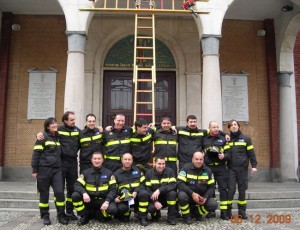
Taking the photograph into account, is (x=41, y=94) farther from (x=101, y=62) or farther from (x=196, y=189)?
(x=196, y=189)

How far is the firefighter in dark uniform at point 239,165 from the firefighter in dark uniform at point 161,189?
3.55 ft

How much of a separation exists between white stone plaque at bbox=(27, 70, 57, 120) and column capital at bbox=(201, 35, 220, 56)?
516 centimetres

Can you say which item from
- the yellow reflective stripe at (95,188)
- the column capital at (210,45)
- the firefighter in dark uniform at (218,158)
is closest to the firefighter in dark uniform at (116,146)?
the yellow reflective stripe at (95,188)

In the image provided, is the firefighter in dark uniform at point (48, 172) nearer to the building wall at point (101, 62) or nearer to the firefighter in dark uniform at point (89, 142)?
the firefighter in dark uniform at point (89, 142)

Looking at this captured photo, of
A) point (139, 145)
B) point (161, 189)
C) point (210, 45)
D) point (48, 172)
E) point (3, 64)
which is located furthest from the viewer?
point (3, 64)

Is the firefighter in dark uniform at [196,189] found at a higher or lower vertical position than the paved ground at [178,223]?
higher

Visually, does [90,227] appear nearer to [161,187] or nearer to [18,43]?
[161,187]

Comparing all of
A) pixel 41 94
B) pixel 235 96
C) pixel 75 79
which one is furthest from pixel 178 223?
pixel 41 94

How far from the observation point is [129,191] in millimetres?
5992

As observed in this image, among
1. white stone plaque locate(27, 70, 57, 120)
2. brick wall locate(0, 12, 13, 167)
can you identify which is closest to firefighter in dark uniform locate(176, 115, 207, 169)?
white stone plaque locate(27, 70, 57, 120)

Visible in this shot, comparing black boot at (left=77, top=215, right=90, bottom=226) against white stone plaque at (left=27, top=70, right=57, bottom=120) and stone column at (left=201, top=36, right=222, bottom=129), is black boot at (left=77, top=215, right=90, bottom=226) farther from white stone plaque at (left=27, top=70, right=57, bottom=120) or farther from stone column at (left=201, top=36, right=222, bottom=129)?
white stone plaque at (left=27, top=70, right=57, bottom=120)

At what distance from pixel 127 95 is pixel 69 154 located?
5609 mm

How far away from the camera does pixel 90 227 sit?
566 cm

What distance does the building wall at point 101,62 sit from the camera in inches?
445
